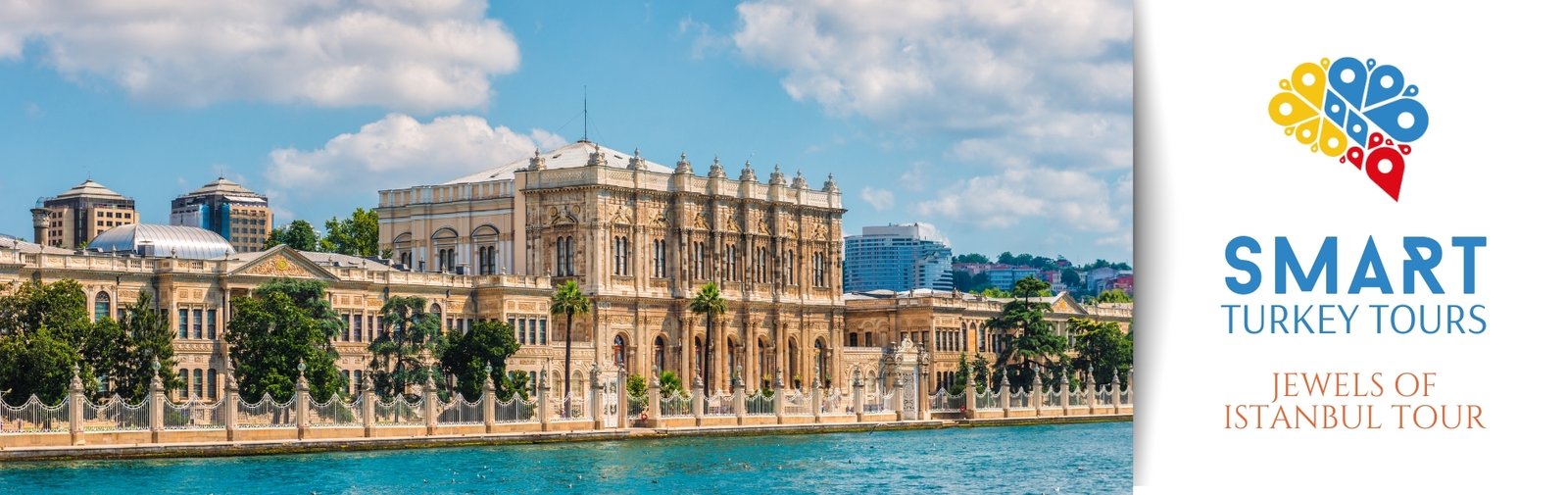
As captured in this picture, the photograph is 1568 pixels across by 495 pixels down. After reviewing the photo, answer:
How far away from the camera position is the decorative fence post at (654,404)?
6425 cm

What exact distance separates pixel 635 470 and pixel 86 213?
266ft

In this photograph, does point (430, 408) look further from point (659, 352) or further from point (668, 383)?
point (659, 352)

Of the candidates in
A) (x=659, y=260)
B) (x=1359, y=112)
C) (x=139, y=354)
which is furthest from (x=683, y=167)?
(x=1359, y=112)

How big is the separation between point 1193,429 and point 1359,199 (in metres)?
1.17

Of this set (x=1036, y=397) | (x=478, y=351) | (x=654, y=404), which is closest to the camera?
(x=478, y=351)

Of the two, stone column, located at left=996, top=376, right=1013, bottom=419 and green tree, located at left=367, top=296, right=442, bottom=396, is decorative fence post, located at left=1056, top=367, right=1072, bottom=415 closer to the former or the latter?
stone column, located at left=996, top=376, right=1013, bottom=419

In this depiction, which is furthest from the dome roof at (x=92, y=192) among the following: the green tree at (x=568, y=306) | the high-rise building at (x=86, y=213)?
the green tree at (x=568, y=306)

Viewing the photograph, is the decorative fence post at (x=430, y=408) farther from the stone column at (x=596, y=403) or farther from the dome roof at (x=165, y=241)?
the dome roof at (x=165, y=241)

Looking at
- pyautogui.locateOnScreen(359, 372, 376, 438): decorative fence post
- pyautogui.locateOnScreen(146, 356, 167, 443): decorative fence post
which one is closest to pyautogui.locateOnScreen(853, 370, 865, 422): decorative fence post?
pyautogui.locateOnScreen(359, 372, 376, 438): decorative fence post

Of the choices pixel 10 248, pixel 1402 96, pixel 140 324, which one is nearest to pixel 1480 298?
pixel 1402 96

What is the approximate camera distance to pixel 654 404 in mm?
64375

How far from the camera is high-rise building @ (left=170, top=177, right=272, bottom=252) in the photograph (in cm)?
14738

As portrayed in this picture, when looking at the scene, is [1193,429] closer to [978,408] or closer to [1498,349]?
[1498,349]

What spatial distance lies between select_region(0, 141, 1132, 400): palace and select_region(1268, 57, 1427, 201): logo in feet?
173
